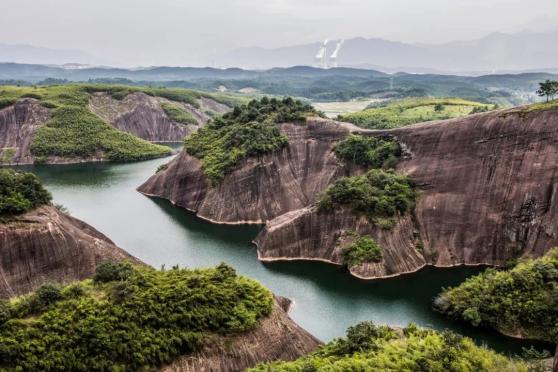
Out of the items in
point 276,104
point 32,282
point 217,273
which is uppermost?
point 276,104

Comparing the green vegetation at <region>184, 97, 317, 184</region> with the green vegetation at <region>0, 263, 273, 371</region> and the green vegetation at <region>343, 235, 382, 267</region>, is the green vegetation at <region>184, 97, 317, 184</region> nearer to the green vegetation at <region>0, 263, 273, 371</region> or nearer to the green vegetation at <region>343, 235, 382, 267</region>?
the green vegetation at <region>343, 235, 382, 267</region>

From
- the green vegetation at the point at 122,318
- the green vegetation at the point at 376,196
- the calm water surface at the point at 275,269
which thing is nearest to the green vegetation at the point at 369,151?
the green vegetation at the point at 376,196

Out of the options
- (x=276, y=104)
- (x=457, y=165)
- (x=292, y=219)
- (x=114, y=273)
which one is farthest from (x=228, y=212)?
(x=114, y=273)

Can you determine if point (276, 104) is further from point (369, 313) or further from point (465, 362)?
point (465, 362)

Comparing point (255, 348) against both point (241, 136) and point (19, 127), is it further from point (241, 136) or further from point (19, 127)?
point (19, 127)

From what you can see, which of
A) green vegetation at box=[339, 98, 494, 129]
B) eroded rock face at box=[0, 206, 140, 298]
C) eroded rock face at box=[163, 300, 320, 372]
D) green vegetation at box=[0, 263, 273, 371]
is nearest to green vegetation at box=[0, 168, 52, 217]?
eroded rock face at box=[0, 206, 140, 298]

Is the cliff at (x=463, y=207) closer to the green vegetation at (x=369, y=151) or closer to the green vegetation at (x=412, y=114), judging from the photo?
the green vegetation at (x=369, y=151)
